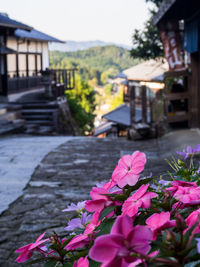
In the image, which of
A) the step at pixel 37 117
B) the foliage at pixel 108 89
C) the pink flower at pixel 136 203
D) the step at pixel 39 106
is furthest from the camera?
the foliage at pixel 108 89

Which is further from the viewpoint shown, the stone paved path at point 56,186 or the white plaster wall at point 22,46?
the white plaster wall at point 22,46

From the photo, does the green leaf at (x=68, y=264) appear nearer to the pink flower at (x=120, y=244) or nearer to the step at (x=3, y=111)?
the pink flower at (x=120, y=244)

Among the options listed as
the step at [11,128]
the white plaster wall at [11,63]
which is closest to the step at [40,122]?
the step at [11,128]

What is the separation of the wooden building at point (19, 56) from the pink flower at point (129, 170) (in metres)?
16.7

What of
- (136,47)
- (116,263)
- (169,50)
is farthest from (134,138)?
(116,263)

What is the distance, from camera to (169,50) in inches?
449

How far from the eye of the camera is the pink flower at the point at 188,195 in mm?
1027

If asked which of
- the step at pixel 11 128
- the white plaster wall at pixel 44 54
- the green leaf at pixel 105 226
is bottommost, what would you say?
the step at pixel 11 128

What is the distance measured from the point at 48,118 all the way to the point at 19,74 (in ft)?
23.3

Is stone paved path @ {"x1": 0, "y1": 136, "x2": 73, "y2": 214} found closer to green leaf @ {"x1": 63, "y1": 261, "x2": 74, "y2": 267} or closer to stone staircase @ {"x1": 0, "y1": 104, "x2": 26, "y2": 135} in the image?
stone staircase @ {"x1": 0, "y1": 104, "x2": 26, "y2": 135}

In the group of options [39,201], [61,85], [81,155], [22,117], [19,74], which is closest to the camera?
[39,201]

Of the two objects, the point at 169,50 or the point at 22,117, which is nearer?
the point at 169,50

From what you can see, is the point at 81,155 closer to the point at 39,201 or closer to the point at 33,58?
the point at 39,201

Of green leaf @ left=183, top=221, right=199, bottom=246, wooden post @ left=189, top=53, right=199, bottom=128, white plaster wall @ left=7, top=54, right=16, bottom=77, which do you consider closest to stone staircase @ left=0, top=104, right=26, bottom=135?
white plaster wall @ left=7, top=54, right=16, bottom=77
